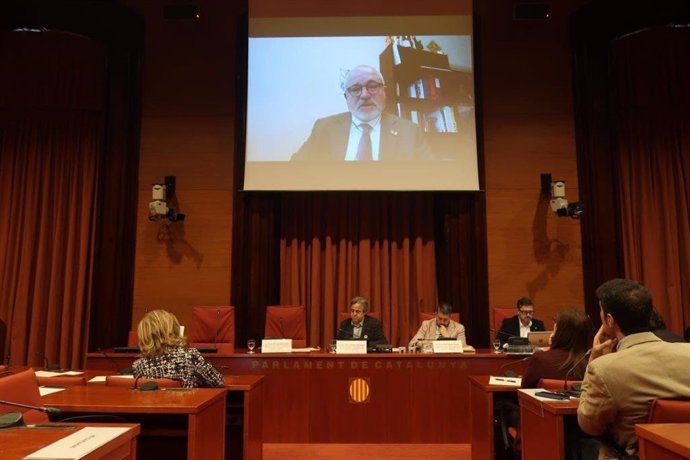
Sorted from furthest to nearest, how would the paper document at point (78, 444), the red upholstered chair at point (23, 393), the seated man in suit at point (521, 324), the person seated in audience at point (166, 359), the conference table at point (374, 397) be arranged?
the seated man in suit at point (521, 324)
the conference table at point (374, 397)
the person seated in audience at point (166, 359)
the red upholstered chair at point (23, 393)
the paper document at point (78, 444)

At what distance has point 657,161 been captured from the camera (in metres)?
6.57

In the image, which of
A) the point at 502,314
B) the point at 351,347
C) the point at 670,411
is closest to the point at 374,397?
the point at 351,347

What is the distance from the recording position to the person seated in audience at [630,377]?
184 centimetres

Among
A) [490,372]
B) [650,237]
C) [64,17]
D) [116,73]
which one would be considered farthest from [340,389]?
[64,17]

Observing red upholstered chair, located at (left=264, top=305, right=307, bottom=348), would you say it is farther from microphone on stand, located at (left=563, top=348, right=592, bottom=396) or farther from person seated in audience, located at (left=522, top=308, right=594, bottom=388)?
microphone on stand, located at (left=563, top=348, right=592, bottom=396)

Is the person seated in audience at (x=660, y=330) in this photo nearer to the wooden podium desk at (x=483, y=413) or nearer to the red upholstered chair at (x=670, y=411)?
the wooden podium desk at (x=483, y=413)

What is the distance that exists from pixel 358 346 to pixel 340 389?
38cm

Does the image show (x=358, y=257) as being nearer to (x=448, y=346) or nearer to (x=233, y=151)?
(x=233, y=151)

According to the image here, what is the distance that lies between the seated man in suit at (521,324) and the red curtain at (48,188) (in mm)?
4624

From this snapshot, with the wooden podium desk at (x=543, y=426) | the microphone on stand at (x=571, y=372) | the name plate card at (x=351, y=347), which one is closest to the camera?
the wooden podium desk at (x=543, y=426)

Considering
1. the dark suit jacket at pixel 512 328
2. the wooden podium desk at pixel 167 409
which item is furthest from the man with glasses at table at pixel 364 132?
the wooden podium desk at pixel 167 409

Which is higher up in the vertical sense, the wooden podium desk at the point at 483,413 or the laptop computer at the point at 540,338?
the laptop computer at the point at 540,338

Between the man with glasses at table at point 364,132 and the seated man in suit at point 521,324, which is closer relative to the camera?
the seated man in suit at point 521,324

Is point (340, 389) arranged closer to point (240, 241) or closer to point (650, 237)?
point (240, 241)
